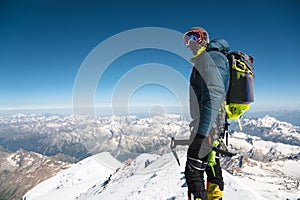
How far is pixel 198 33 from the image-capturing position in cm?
502

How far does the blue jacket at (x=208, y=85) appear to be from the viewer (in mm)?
4090

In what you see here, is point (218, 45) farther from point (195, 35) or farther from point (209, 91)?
point (209, 91)

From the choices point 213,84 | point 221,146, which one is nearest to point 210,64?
point 213,84

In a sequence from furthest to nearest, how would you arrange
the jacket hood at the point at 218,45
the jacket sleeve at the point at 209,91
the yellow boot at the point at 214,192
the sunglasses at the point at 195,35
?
the yellow boot at the point at 214,192 < the sunglasses at the point at 195,35 < the jacket hood at the point at 218,45 < the jacket sleeve at the point at 209,91

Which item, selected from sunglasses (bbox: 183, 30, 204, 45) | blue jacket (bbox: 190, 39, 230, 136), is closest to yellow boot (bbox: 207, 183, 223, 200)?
blue jacket (bbox: 190, 39, 230, 136)

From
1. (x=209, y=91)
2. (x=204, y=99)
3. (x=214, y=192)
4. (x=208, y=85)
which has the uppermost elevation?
(x=208, y=85)

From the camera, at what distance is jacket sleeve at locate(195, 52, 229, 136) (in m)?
4.09

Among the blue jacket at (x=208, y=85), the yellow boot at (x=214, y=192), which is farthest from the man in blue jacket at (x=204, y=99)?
the yellow boot at (x=214, y=192)

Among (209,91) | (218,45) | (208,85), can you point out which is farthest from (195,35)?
(209,91)

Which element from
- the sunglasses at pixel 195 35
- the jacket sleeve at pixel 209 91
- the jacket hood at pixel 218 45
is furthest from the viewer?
the sunglasses at pixel 195 35

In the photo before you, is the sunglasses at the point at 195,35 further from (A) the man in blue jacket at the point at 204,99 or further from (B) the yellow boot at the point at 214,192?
(B) the yellow boot at the point at 214,192

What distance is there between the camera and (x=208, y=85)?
13.4ft

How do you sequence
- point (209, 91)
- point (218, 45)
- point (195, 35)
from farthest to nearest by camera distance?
1. point (195, 35)
2. point (218, 45)
3. point (209, 91)

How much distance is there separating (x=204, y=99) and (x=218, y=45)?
1.41 m
